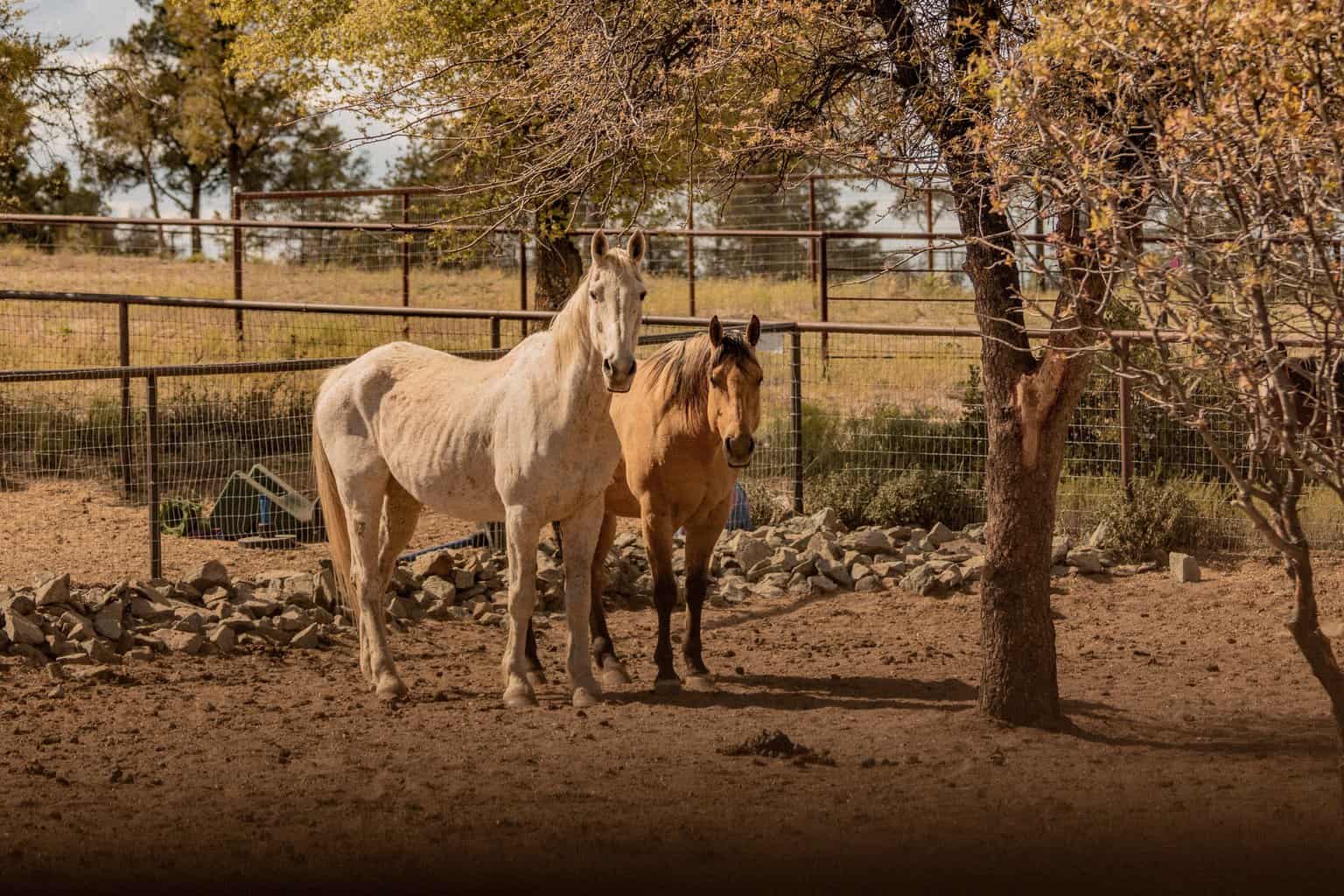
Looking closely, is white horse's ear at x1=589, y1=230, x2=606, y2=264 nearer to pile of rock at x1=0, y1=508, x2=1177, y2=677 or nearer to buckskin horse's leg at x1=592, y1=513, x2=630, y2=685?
buckskin horse's leg at x1=592, y1=513, x2=630, y2=685

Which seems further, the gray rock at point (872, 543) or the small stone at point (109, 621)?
the gray rock at point (872, 543)

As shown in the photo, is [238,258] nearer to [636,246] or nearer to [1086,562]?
[1086,562]

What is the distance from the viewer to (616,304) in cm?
552

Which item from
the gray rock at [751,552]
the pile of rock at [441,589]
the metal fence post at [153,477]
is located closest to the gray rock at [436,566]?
the pile of rock at [441,589]

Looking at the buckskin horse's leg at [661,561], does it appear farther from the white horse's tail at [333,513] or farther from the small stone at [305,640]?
the small stone at [305,640]

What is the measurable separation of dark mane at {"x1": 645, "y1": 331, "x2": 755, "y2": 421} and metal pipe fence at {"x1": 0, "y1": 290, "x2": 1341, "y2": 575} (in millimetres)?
1381

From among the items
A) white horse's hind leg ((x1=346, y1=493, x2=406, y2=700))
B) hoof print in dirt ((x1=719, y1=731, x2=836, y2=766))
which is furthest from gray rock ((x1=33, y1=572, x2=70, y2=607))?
hoof print in dirt ((x1=719, y1=731, x2=836, y2=766))

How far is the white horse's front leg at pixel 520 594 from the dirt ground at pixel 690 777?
12 cm

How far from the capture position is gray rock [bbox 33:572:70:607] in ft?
22.7

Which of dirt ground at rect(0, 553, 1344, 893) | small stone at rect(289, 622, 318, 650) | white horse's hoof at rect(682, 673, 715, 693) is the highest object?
small stone at rect(289, 622, 318, 650)

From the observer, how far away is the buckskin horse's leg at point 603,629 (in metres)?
6.50

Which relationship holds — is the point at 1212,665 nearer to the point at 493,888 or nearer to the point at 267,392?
the point at 493,888

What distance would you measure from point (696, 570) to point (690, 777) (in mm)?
1780

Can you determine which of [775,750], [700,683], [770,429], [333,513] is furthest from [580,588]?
[770,429]
